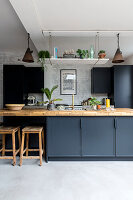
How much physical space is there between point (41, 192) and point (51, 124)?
116 centimetres

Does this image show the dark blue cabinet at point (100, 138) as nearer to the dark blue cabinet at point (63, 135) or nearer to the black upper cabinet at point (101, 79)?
the dark blue cabinet at point (63, 135)

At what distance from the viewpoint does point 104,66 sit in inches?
223

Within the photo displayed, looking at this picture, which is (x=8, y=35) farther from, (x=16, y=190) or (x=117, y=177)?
(x=117, y=177)

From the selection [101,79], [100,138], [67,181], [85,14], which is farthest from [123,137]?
[101,79]

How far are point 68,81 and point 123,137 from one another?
3.25 meters

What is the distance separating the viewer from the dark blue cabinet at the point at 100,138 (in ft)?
9.25

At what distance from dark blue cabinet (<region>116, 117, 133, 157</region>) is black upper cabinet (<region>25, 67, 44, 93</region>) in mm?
3070

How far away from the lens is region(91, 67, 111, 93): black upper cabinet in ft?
17.2

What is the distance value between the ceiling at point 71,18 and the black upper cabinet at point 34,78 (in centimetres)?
136

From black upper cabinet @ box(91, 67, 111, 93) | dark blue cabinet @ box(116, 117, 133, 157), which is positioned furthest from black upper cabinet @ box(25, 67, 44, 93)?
dark blue cabinet @ box(116, 117, 133, 157)

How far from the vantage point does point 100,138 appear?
2.82 meters

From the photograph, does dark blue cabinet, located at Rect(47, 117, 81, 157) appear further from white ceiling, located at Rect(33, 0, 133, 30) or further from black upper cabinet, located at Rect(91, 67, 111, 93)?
black upper cabinet, located at Rect(91, 67, 111, 93)

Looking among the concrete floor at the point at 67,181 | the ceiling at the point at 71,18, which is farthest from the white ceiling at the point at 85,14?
the concrete floor at the point at 67,181

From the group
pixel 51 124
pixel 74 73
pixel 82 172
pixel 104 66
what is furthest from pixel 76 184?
pixel 104 66
